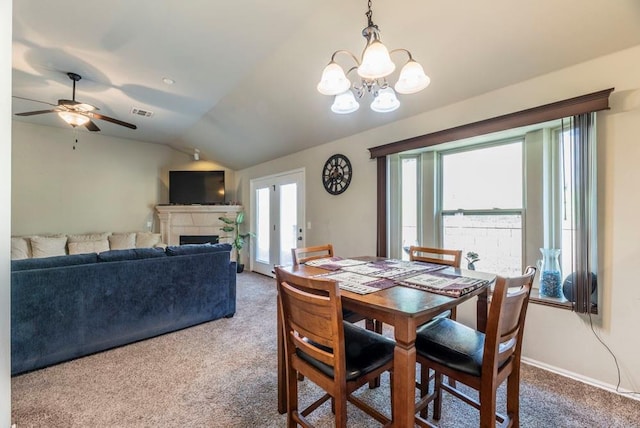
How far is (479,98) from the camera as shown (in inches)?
98.4

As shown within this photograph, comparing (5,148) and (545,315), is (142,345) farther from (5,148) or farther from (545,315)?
(545,315)

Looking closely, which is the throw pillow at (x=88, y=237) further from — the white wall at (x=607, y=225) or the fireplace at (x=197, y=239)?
the white wall at (x=607, y=225)

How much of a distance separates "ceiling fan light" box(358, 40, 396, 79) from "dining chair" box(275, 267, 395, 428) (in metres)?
1.11

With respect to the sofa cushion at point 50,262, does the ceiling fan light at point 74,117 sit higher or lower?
higher

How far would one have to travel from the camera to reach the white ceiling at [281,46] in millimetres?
1881

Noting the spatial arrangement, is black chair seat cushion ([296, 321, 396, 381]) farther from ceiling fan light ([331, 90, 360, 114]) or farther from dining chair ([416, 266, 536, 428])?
ceiling fan light ([331, 90, 360, 114])

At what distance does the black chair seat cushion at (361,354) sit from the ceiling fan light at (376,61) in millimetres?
1391

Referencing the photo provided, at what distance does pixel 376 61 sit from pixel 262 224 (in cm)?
459

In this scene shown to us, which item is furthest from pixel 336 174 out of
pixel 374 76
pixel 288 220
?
pixel 374 76

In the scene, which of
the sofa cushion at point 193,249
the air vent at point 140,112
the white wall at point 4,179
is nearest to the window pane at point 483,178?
the sofa cushion at point 193,249

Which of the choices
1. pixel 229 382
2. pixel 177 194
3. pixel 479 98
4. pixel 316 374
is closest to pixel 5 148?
pixel 316 374

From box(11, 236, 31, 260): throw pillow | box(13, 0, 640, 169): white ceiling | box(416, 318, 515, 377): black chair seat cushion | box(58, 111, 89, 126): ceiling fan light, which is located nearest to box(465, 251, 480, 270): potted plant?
box(416, 318, 515, 377): black chair seat cushion

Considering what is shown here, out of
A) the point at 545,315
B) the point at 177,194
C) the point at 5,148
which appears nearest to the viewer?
the point at 5,148

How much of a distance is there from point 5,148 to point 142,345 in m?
2.13
